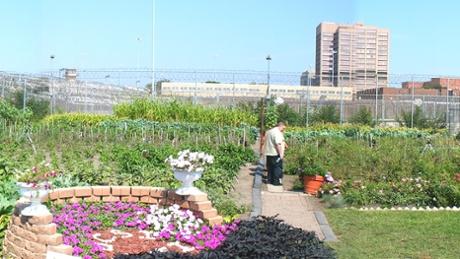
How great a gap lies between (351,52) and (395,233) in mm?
31160

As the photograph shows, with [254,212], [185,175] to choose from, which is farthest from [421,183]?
[185,175]

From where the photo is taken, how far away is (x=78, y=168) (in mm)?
9453

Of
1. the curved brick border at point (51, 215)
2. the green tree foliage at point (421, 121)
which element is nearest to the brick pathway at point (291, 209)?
the curved brick border at point (51, 215)

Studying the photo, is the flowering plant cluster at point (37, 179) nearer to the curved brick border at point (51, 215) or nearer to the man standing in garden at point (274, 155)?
the curved brick border at point (51, 215)

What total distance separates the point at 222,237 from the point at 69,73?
28.4m

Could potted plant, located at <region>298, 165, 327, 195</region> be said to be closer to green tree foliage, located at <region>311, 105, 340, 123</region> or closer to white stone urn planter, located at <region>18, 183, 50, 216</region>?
white stone urn planter, located at <region>18, 183, 50, 216</region>

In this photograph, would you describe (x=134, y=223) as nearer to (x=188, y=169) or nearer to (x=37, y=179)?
(x=188, y=169)

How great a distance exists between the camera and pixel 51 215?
19.1 ft

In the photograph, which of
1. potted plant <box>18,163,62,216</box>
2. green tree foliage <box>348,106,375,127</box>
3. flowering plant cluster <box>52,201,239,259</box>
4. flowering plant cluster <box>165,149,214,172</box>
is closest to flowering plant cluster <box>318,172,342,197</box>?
flowering plant cluster <box>165,149,214,172</box>

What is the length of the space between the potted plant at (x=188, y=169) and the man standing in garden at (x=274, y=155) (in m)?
5.61

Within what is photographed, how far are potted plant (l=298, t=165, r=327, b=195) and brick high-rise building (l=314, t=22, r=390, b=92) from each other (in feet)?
75.4

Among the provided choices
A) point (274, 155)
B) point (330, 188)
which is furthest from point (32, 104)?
point (330, 188)

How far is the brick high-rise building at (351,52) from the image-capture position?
37438 mm

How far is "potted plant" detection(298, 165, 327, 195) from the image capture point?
492 inches
